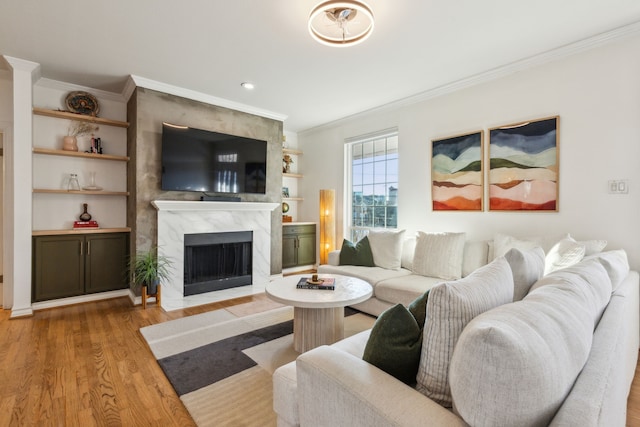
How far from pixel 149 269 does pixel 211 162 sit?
1508 millimetres

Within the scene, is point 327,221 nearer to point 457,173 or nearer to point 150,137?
point 457,173

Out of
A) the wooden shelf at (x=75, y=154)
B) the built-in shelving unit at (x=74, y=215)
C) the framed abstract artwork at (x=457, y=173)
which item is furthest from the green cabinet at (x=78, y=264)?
the framed abstract artwork at (x=457, y=173)

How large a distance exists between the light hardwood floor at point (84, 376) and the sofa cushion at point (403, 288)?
1.43m

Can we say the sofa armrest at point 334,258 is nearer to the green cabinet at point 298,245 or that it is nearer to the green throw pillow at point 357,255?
the green throw pillow at point 357,255

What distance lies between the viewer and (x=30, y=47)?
2.83 m

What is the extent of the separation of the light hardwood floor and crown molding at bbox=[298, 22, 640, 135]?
2.62 meters

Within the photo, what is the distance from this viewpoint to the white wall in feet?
8.23

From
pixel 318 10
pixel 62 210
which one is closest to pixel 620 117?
pixel 318 10

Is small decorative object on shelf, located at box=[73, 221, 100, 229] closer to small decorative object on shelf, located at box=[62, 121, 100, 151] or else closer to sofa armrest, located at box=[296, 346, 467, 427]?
small decorative object on shelf, located at box=[62, 121, 100, 151]

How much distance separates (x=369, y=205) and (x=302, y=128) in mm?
1982

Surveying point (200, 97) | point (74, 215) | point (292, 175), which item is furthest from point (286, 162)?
point (74, 215)

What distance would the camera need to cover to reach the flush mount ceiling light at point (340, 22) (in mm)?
1980

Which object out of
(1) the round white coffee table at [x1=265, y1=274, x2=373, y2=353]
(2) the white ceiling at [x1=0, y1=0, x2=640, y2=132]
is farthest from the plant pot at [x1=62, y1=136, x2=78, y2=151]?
(1) the round white coffee table at [x1=265, y1=274, x2=373, y2=353]

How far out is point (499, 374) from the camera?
68 cm
